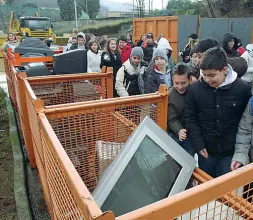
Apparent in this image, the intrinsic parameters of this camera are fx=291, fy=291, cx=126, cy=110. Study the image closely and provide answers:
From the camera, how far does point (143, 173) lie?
1.87m

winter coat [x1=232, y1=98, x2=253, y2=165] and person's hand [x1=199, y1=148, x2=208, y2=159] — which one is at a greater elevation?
winter coat [x1=232, y1=98, x2=253, y2=165]

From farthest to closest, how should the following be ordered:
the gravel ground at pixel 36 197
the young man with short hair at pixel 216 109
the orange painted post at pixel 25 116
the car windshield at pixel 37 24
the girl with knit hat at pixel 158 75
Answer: the car windshield at pixel 37 24 < the girl with knit hat at pixel 158 75 < the orange painted post at pixel 25 116 < the gravel ground at pixel 36 197 < the young man with short hair at pixel 216 109

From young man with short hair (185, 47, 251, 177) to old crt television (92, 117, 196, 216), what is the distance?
17.6 inches

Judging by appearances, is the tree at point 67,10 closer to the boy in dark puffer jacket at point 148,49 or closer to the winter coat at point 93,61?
the boy in dark puffer jacket at point 148,49

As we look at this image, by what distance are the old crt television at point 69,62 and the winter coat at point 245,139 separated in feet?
8.83

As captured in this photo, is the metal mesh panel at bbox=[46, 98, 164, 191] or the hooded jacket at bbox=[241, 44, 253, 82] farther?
the hooded jacket at bbox=[241, 44, 253, 82]

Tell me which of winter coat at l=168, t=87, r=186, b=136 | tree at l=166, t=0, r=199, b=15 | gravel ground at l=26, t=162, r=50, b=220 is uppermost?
tree at l=166, t=0, r=199, b=15

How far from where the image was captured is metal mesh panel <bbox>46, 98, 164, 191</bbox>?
2369 millimetres

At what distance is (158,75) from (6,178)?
2.44 m

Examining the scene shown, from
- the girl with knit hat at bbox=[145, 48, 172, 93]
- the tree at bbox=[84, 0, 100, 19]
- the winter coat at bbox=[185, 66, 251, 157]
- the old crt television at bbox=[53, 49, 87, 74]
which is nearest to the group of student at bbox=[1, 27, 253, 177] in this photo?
the winter coat at bbox=[185, 66, 251, 157]

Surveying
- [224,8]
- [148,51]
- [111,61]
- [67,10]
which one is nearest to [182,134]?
[111,61]

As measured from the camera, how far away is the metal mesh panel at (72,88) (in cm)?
351

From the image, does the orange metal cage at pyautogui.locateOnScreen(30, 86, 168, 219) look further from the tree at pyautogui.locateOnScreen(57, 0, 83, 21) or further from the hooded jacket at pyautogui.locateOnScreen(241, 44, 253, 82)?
the tree at pyautogui.locateOnScreen(57, 0, 83, 21)

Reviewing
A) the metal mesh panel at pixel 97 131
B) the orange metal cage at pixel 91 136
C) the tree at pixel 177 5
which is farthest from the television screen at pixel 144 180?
the tree at pixel 177 5
